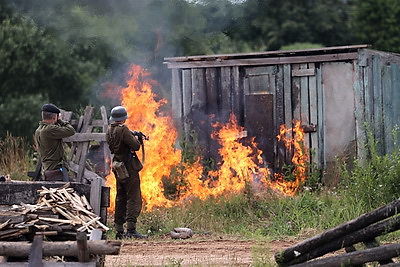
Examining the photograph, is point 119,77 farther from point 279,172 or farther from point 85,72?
point 279,172

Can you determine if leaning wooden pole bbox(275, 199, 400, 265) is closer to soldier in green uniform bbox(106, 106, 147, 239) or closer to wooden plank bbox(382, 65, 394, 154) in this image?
soldier in green uniform bbox(106, 106, 147, 239)

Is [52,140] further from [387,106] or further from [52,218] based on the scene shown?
[387,106]

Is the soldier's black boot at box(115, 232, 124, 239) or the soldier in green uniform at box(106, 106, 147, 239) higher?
the soldier in green uniform at box(106, 106, 147, 239)

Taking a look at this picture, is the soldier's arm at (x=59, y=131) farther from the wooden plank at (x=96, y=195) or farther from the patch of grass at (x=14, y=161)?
the patch of grass at (x=14, y=161)

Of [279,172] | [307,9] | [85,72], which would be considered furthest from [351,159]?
[307,9]

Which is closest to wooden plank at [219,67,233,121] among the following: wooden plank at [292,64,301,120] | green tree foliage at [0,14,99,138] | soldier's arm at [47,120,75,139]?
wooden plank at [292,64,301,120]

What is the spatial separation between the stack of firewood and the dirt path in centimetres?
158

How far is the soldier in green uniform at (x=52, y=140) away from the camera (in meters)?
12.5

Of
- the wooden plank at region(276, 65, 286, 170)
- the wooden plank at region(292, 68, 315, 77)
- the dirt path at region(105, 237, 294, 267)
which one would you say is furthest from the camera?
the wooden plank at region(276, 65, 286, 170)

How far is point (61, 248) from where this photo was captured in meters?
7.64

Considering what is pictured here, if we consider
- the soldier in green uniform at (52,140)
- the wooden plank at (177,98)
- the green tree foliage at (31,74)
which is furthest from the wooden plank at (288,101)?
the green tree foliage at (31,74)

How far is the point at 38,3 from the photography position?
19.4m

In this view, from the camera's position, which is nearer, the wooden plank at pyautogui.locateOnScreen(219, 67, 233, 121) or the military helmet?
the military helmet

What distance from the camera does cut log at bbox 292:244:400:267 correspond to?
7.86m
